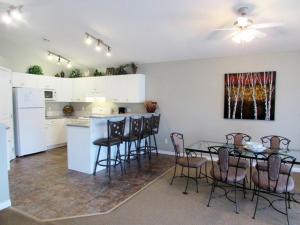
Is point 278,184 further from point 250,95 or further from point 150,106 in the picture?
point 150,106

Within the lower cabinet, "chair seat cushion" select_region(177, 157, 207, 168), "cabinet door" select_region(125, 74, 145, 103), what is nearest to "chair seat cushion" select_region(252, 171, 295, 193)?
"chair seat cushion" select_region(177, 157, 207, 168)

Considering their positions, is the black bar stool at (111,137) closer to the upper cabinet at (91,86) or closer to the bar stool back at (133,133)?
the bar stool back at (133,133)

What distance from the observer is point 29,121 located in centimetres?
567

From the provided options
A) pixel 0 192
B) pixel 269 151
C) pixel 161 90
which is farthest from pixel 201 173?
pixel 0 192

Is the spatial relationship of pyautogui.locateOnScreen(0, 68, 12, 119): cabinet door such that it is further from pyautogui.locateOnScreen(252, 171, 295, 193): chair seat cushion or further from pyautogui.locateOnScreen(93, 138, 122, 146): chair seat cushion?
pyautogui.locateOnScreen(252, 171, 295, 193): chair seat cushion

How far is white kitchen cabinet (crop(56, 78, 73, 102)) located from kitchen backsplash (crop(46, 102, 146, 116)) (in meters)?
0.45

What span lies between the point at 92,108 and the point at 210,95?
3814 millimetres

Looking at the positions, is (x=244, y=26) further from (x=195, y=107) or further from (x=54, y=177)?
(x=54, y=177)

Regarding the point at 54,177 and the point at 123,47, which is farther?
the point at 123,47

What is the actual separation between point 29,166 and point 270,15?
5.28 metres

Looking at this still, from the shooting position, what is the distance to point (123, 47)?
5.29m

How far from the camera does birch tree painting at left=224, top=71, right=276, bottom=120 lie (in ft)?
15.5

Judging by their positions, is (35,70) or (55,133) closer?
(35,70)

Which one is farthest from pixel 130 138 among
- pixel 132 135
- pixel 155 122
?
pixel 155 122
